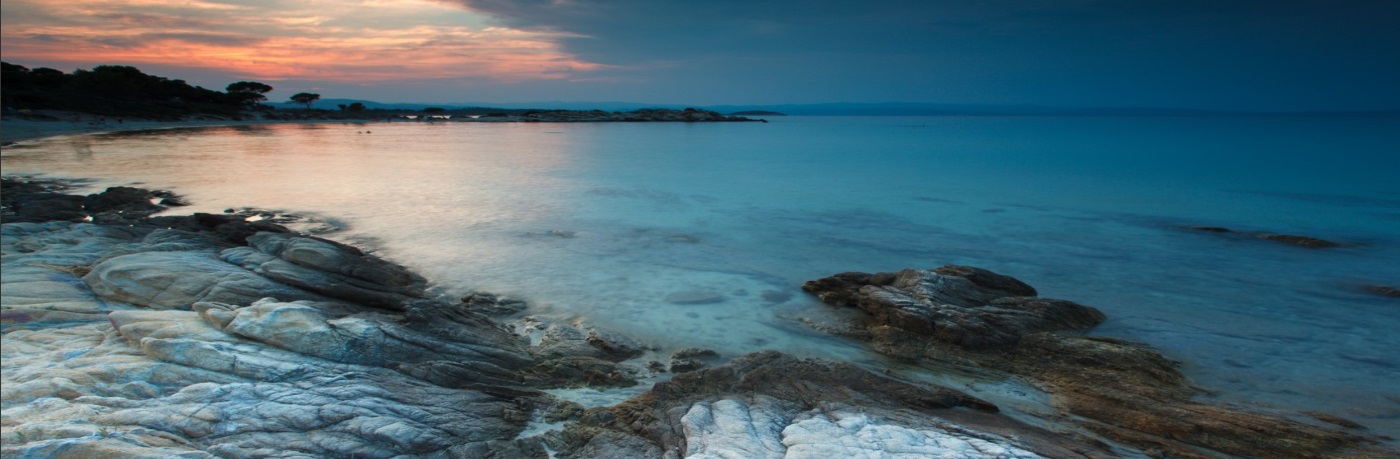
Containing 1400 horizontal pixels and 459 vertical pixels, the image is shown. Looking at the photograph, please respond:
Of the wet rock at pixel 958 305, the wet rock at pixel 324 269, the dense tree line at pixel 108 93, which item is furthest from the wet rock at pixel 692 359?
the dense tree line at pixel 108 93

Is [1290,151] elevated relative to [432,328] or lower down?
elevated

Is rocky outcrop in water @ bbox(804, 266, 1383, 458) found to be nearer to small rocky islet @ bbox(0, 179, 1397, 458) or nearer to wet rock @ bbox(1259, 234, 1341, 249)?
small rocky islet @ bbox(0, 179, 1397, 458)

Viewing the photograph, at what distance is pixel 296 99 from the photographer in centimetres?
10475

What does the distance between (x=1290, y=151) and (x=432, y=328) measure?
57.2 m

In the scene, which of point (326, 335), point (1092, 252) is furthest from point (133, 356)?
point (1092, 252)

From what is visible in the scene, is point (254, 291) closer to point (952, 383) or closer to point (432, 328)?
point (432, 328)

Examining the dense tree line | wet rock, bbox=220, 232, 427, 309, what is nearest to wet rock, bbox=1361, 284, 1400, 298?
wet rock, bbox=220, 232, 427, 309

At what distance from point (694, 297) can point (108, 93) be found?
226ft

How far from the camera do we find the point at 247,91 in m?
83.8

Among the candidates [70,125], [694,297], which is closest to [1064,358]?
[694,297]

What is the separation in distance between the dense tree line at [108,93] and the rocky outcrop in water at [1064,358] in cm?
5515

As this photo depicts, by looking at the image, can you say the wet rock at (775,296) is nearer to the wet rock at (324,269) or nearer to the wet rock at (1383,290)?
the wet rock at (324,269)

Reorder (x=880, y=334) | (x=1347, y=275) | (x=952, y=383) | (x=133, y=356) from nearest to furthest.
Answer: (x=133, y=356)
(x=952, y=383)
(x=880, y=334)
(x=1347, y=275)

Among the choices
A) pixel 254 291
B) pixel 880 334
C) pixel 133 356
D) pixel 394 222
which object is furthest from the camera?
pixel 394 222
